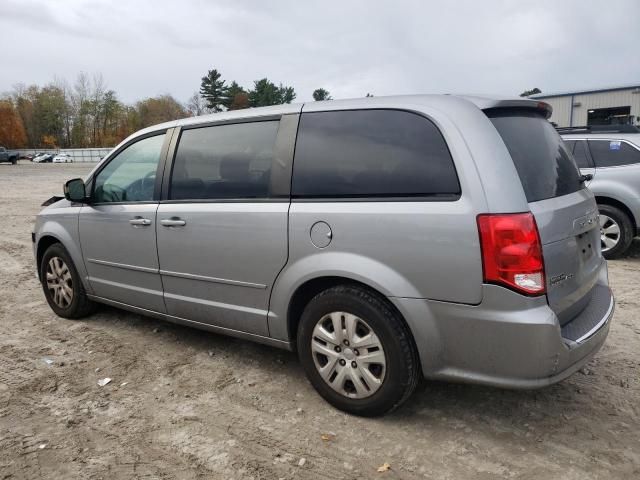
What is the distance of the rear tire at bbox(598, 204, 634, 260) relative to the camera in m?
6.89

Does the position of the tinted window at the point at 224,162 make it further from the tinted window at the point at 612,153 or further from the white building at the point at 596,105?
the white building at the point at 596,105

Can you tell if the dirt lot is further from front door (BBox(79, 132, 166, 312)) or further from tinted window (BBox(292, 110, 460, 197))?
tinted window (BBox(292, 110, 460, 197))

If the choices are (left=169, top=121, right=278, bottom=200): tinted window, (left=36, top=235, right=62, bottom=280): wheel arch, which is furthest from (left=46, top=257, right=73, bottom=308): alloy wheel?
(left=169, top=121, right=278, bottom=200): tinted window

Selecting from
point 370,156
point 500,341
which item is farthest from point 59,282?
point 500,341

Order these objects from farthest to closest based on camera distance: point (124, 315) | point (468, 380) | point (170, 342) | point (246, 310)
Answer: point (124, 315)
point (170, 342)
point (246, 310)
point (468, 380)

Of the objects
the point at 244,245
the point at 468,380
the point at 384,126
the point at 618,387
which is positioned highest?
the point at 384,126

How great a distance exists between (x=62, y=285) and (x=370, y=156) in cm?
343

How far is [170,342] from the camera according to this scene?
169 inches

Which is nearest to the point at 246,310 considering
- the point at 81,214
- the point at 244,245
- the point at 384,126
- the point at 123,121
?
the point at 244,245

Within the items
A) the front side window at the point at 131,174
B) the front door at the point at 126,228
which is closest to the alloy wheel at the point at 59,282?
the front door at the point at 126,228

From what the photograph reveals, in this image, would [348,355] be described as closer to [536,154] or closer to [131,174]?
[536,154]

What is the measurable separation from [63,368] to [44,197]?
15.1m

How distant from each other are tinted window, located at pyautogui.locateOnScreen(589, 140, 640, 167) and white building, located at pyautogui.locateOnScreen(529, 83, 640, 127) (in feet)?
79.0

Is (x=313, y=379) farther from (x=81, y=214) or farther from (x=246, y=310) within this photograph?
(x=81, y=214)
